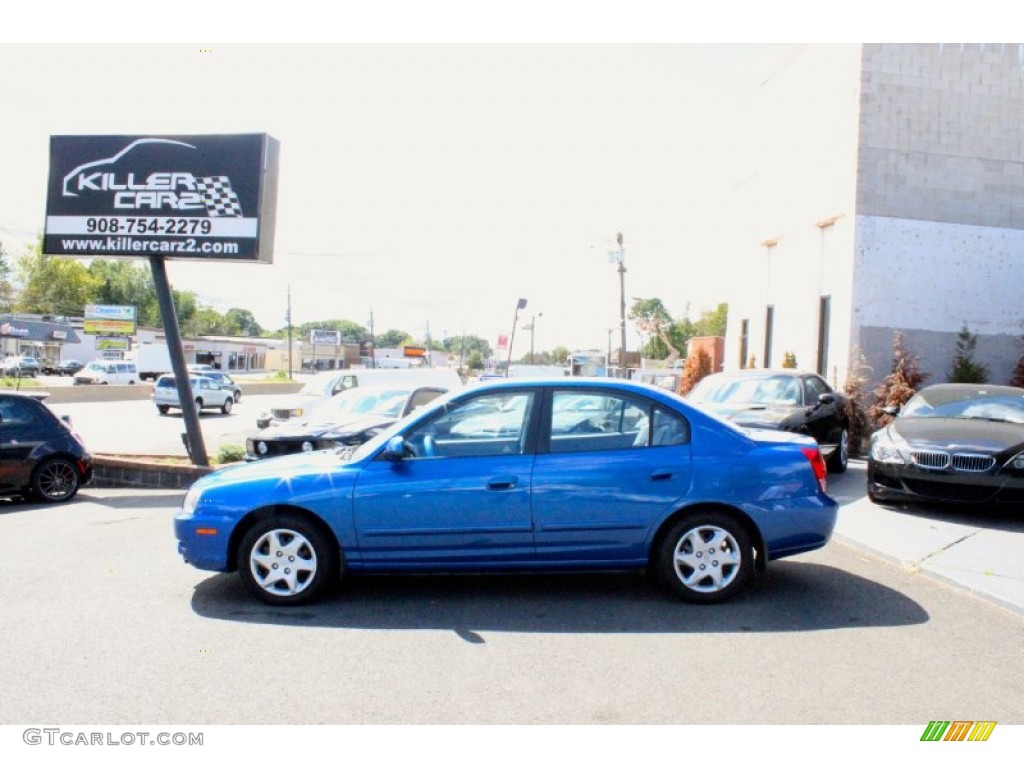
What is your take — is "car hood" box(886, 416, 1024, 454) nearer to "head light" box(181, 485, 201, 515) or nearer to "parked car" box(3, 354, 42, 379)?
"head light" box(181, 485, 201, 515)

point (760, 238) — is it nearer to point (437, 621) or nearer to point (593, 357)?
point (437, 621)

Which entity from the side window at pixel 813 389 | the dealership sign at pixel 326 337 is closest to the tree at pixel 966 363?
the side window at pixel 813 389

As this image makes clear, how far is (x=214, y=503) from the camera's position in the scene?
5711mm

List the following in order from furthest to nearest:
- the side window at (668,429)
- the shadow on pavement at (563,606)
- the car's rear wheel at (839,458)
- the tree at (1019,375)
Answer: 1. the tree at (1019,375)
2. the car's rear wheel at (839,458)
3. the side window at (668,429)
4. the shadow on pavement at (563,606)

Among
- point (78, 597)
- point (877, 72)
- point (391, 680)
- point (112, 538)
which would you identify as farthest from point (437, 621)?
point (877, 72)

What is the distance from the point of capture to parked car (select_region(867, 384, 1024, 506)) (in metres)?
8.45

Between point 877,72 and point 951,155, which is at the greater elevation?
point 877,72

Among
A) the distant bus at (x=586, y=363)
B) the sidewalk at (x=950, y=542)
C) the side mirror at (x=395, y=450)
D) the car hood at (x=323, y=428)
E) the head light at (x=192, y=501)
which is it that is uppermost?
the distant bus at (x=586, y=363)

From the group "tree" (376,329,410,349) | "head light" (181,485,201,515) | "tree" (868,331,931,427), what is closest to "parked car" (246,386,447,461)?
"head light" (181,485,201,515)

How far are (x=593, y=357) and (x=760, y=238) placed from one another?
34849mm

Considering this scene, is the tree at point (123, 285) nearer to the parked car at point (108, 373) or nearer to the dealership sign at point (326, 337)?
the dealership sign at point (326, 337)

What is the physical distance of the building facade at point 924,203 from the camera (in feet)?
53.0
